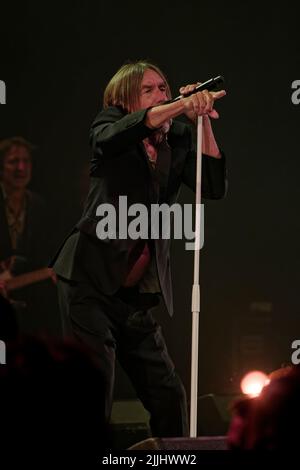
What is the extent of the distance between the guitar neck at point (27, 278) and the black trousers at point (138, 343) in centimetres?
147

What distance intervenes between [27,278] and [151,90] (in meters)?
1.70

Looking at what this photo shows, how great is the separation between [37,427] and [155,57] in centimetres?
379

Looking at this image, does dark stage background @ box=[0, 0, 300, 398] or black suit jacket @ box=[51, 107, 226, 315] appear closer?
black suit jacket @ box=[51, 107, 226, 315]

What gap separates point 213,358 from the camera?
5.03 metres

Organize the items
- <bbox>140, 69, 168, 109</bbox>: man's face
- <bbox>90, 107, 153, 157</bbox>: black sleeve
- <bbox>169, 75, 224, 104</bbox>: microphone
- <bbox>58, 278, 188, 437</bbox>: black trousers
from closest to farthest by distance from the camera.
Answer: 1. <bbox>169, 75, 224, 104</bbox>: microphone
2. <bbox>90, 107, 153, 157</bbox>: black sleeve
3. <bbox>58, 278, 188, 437</bbox>: black trousers
4. <bbox>140, 69, 168, 109</bbox>: man's face

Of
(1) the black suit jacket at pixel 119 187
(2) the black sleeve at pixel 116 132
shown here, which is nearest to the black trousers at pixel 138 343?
(1) the black suit jacket at pixel 119 187

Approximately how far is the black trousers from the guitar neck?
4.82ft

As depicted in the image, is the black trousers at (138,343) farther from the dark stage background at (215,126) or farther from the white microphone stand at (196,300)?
the dark stage background at (215,126)

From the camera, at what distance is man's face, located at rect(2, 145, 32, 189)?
4781 millimetres

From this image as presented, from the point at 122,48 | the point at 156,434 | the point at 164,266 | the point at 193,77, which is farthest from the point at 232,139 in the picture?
the point at 156,434

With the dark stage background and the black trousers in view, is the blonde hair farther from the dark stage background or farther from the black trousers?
the dark stage background

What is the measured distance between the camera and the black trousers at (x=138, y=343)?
3213 mm

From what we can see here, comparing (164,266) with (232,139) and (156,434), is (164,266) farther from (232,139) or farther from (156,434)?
(232,139)

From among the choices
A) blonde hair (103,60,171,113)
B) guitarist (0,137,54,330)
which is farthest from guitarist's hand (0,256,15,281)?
blonde hair (103,60,171,113)
